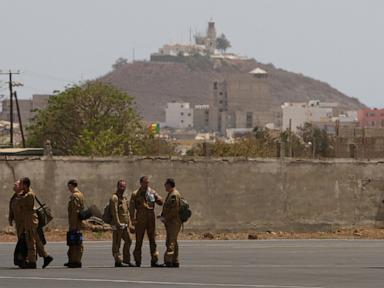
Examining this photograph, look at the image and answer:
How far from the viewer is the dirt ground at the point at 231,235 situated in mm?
38406

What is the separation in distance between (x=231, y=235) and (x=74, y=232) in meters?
14.4

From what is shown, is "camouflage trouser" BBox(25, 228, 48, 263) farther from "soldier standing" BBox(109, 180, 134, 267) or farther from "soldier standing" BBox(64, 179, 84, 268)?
"soldier standing" BBox(109, 180, 134, 267)

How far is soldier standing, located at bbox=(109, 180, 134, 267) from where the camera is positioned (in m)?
26.0

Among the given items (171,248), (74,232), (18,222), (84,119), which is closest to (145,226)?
(171,248)

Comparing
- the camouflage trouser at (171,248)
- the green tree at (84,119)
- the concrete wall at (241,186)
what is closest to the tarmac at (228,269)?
the camouflage trouser at (171,248)

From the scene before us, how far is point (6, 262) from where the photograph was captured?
27.5 metres

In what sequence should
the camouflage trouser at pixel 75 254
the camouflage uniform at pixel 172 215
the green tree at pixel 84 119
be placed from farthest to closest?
the green tree at pixel 84 119 → the camouflage uniform at pixel 172 215 → the camouflage trouser at pixel 75 254

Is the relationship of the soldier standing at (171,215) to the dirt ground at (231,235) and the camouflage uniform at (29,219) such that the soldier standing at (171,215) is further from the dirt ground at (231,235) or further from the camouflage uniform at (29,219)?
the dirt ground at (231,235)

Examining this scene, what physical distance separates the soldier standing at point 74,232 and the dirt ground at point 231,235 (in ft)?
38.4

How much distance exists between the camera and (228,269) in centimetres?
2495

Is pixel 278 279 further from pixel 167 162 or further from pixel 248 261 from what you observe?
pixel 167 162

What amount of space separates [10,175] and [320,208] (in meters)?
8.72

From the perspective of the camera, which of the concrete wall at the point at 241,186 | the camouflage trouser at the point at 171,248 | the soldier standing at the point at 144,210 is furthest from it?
the concrete wall at the point at 241,186

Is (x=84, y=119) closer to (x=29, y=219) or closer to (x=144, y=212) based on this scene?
(x=144, y=212)
